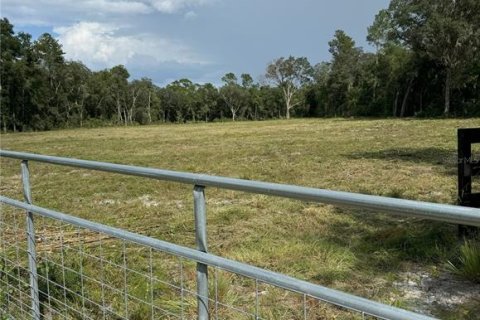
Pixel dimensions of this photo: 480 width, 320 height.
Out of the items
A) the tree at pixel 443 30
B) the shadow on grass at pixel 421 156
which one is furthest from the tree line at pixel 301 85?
the shadow on grass at pixel 421 156

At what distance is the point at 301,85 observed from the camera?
89.1 meters

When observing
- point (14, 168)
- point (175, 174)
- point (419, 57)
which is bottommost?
point (14, 168)

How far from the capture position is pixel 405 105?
5000 cm

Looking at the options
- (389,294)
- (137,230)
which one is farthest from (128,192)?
(389,294)

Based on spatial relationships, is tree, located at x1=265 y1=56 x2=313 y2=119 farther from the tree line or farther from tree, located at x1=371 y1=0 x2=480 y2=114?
tree, located at x1=371 y1=0 x2=480 y2=114

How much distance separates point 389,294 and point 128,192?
655 cm

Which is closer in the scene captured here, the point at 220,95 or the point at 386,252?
the point at 386,252

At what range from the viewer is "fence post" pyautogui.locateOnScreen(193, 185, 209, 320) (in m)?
1.96

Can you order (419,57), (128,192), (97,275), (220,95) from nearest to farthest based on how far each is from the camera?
(97,275), (128,192), (419,57), (220,95)

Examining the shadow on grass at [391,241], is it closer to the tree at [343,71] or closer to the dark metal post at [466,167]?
the dark metal post at [466,167]

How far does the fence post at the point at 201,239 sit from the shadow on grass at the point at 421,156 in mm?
8713

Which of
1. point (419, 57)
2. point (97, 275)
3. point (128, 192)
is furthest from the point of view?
point (419, 57)

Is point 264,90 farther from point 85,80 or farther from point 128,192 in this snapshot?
point 128,192

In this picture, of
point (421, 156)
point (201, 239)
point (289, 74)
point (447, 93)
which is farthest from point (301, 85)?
point (201, 239)
